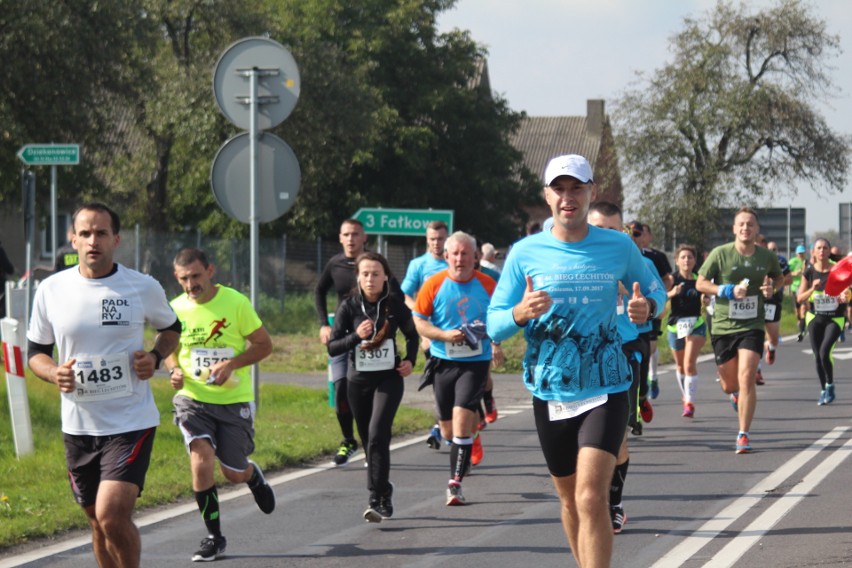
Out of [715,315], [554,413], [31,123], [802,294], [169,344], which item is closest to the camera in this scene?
[554,413]

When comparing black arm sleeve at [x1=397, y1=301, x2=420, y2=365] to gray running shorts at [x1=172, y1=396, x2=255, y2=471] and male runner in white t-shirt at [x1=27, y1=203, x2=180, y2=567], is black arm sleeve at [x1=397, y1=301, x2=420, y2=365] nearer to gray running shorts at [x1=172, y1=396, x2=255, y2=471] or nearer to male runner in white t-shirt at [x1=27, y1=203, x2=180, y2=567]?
gray running shorts at [x1=172, y1=396, x2=255, y2=471]

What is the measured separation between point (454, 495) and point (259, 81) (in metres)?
4.77

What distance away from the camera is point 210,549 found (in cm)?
781

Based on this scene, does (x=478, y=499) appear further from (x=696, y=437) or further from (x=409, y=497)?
(x=696, y=437)

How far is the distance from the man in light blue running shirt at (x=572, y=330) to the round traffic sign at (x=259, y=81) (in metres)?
6.57

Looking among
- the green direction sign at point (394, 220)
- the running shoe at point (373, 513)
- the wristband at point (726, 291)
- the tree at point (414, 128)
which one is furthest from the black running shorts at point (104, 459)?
the tree at point (414, 128)

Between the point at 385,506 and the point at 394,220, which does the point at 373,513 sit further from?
the point at 394,220

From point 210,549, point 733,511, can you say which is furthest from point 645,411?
point 210,549

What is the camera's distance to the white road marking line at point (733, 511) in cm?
759

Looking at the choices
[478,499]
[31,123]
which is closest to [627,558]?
[478,499]

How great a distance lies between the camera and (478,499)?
9.82 meters

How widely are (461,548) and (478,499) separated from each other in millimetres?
1812

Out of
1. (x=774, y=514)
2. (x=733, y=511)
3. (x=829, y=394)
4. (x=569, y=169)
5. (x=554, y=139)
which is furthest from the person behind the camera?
(x=554, y=139)

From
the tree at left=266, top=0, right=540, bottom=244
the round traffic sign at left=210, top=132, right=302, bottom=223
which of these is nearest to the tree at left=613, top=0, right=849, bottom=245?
the tree at left=266, top=0, right=540, bottom=244
